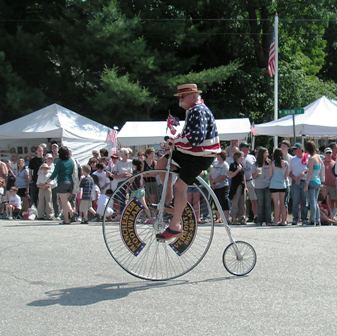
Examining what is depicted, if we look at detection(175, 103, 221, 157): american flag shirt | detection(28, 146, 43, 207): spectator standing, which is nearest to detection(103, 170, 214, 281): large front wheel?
detection(175, 103, 221, 157): american flag shirt

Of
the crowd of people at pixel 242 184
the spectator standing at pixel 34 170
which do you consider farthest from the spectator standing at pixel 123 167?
the spectator standing at pixel 34 170

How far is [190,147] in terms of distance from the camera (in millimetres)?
7039

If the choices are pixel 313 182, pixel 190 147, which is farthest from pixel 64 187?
pixel 190 147

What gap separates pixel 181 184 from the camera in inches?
283

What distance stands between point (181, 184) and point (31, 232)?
17.9ft

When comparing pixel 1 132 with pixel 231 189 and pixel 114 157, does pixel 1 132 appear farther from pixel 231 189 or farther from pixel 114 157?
pixel 231 189

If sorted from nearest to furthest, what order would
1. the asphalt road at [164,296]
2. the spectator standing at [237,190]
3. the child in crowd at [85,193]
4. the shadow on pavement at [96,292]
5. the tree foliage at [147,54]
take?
the asphalt road at [164,296] < the shadow on pavement at [96,292] < the spectator standing at [237,190] < the child in crowd at [85,193] < the tree foliage at [147,54]

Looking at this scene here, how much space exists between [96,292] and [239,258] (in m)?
1.74

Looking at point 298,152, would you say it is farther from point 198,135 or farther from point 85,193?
point 198,135

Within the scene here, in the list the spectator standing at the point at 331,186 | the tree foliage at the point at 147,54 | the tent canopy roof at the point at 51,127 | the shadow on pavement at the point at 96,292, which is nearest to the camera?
the shadow on pavement at the point at 96,292

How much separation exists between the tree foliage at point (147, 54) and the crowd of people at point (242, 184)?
35.4 ft

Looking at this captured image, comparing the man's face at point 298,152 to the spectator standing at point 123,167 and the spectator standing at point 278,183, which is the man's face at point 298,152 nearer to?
the spectator standing at point 278,183

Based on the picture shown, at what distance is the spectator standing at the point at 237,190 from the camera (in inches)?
614

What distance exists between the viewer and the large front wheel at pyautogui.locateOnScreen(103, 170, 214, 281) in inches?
290
